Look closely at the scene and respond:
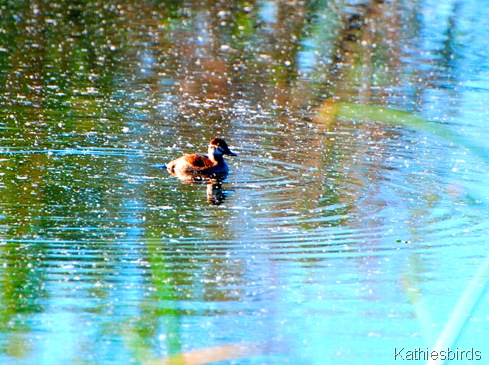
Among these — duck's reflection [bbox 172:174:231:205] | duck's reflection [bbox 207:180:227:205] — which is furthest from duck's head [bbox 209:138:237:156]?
duck's reflection [bbox 207:180:227:205]

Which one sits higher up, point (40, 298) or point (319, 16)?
point (40, 298)

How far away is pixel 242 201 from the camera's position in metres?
7.77

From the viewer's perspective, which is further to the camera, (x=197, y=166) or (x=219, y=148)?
(x=219, y=148)

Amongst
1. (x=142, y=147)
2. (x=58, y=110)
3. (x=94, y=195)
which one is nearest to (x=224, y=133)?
(x=142, y=147)

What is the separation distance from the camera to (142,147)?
938 centimetres

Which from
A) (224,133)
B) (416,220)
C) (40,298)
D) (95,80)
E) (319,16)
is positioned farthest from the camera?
(319,16)

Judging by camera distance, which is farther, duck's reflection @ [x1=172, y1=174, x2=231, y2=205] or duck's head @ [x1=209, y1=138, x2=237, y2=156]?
duck's head @ [x1=209, y1=138, x2=237, y2=156]

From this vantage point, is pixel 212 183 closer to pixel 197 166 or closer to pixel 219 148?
pixel 197 166

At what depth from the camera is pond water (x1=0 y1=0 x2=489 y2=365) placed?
16.3ft

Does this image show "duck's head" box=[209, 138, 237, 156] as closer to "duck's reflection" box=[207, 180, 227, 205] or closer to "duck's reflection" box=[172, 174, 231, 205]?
"duck's reflection" box=[172, 174, 231, 205]

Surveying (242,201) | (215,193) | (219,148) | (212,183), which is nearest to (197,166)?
(212,183)

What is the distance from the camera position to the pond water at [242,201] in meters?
4.96

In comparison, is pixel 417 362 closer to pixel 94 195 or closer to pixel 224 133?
pixel 94 195

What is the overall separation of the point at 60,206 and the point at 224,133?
3285 millimetres
